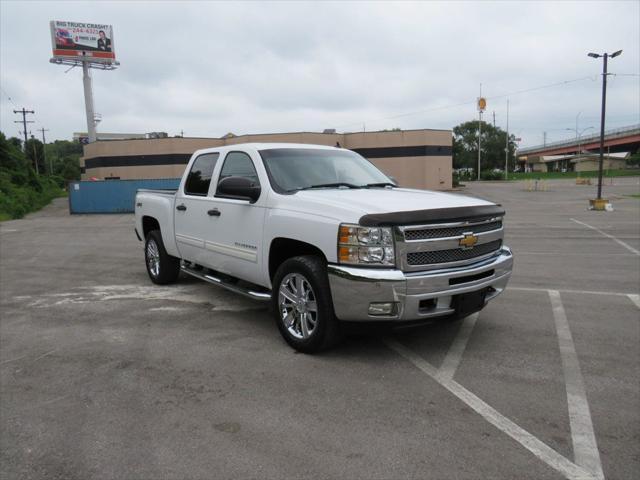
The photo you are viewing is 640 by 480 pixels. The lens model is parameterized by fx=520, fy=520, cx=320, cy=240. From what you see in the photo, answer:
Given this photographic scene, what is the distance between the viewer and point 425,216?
4129mm

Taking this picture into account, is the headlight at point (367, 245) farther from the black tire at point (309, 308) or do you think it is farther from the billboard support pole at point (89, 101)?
the billboard support pole at point (89, 101)

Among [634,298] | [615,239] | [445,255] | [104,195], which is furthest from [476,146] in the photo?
[445,255]

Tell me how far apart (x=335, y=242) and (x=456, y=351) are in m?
1.55

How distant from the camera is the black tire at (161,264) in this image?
737 centimetres

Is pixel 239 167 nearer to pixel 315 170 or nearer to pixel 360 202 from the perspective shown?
pixel 315 170

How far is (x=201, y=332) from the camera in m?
5.31

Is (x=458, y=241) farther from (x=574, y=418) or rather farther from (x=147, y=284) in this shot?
(x=147, y=284)

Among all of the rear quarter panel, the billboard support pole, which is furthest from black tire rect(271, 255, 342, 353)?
the billboard support pole

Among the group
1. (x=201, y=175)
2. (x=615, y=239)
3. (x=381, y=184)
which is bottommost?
(x=615, y=239)

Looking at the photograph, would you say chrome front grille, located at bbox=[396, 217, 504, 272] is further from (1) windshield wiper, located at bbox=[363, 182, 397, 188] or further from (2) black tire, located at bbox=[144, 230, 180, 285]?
(2) black tire, located at bbox=[144, 230, 180, 285]

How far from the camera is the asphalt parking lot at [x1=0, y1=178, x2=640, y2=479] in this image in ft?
9.66

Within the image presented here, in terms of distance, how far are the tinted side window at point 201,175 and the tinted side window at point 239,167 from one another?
294 mm

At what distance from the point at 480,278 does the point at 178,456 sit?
284 cm

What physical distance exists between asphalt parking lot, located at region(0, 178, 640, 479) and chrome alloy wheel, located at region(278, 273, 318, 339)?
0.80 ft
